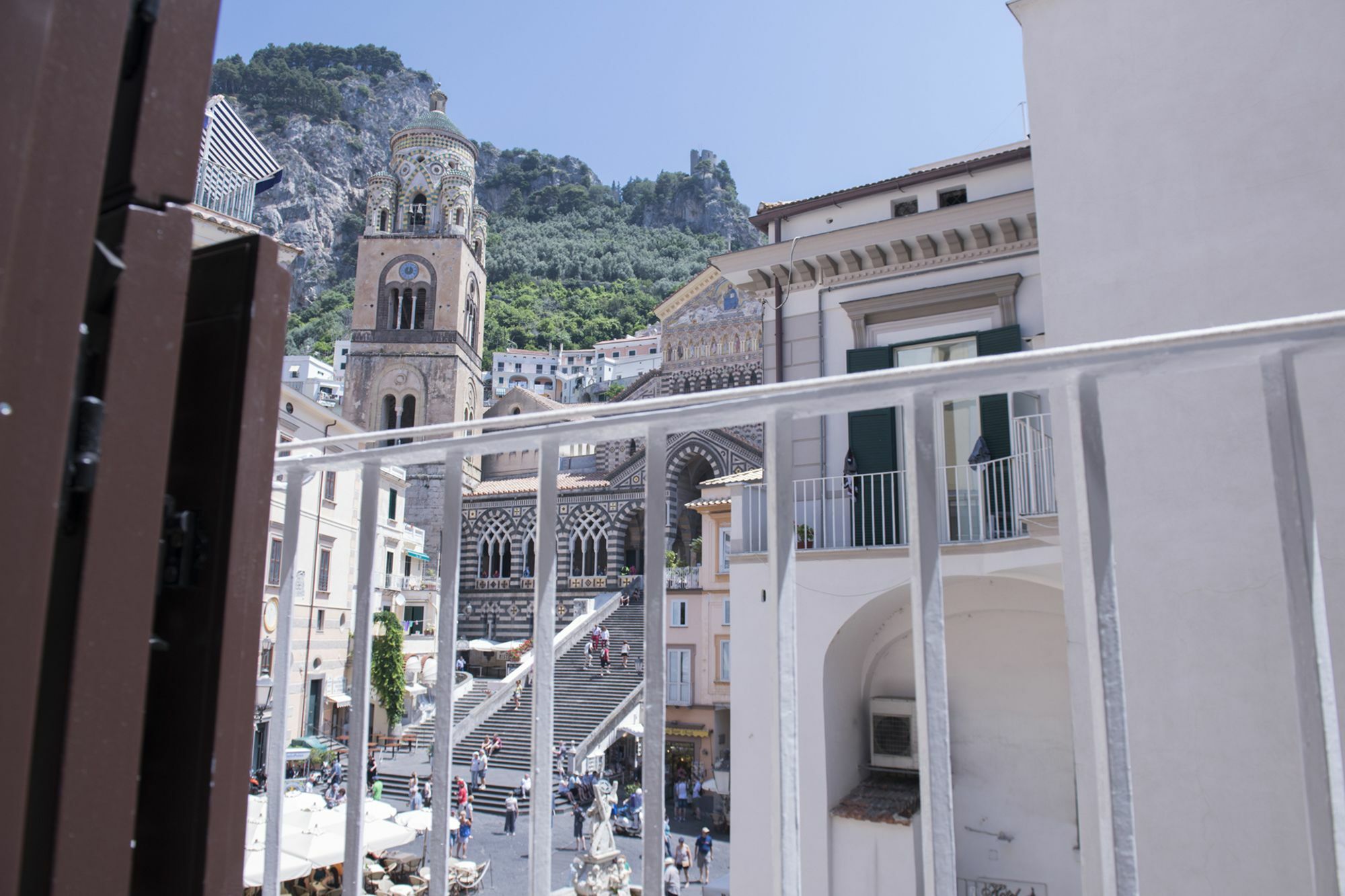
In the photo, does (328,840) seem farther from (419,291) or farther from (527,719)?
(419,291)

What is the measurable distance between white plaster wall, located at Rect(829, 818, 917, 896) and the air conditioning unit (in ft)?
3.72

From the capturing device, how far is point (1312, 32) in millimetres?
4516

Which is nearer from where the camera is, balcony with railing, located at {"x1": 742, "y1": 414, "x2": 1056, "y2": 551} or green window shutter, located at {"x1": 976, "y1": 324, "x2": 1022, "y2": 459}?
balcony with railing, located at {"x1": 742, "y1": 414, "x2": 1056, "y2": 551}

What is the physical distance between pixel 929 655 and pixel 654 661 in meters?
0.50

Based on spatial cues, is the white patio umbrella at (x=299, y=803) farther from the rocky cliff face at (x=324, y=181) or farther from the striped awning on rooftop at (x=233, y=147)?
the rocky cliff face at (x=324, y=181)

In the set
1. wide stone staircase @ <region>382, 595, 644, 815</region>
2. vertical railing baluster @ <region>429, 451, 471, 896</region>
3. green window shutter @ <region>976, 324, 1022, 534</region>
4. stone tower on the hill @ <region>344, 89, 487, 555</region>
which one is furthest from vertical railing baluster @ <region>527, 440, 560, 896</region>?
stone tower on the hill @ <region>344, 89, 487, 555</region>

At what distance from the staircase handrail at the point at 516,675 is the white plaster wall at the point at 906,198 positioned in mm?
11951

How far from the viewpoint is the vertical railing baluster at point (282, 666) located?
213 cm

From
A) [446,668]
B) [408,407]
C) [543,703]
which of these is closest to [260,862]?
[446,668]

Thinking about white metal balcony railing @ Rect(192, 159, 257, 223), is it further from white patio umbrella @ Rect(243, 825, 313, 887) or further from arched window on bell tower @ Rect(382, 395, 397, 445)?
arched window on bell tower @ Rect(382, 395, 397, 445)

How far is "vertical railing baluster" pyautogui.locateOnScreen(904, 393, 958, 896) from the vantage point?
1451 millimetres

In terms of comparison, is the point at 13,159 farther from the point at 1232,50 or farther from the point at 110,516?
the point at 1232,50

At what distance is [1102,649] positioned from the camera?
4.62 feet

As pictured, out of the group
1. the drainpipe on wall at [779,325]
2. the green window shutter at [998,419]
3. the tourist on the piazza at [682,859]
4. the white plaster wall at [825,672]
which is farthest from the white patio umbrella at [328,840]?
the green window shutter at [998,419]
